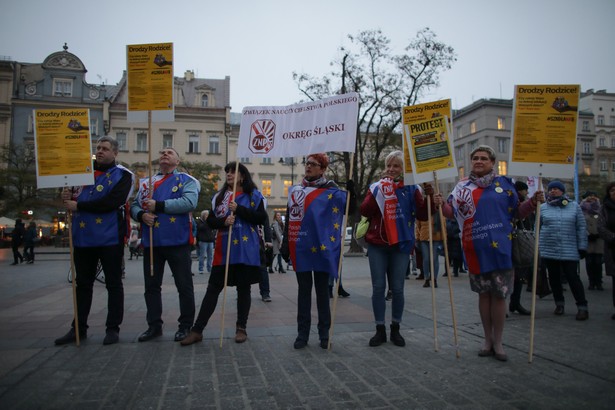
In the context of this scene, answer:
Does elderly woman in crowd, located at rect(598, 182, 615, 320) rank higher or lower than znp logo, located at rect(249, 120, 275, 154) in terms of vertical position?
lower

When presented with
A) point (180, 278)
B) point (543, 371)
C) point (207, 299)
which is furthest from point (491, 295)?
point (180, 278)

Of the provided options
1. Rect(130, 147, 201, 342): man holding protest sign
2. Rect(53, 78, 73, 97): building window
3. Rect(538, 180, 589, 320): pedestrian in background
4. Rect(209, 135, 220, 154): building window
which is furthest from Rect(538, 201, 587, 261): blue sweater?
Rect(53, 78, 73, 97): building window

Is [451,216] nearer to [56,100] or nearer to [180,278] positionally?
[180,278]

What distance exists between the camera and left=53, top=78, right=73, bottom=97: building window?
44844mm

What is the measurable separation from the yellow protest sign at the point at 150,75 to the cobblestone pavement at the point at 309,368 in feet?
8.92

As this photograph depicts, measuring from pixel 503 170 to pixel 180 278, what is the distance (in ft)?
197

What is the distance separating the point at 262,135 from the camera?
507 centimetres

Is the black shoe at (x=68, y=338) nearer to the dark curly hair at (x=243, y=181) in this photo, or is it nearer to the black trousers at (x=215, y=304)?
the black trousers at (x=215, y=304)

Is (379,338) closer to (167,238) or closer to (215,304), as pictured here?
(215,304)

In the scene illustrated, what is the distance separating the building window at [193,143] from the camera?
4859cm

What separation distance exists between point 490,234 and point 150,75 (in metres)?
4.15

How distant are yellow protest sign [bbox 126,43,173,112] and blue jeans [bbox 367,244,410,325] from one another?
3012 mm

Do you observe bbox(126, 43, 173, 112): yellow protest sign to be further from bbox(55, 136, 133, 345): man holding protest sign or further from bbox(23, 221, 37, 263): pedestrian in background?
bbox(23, 221, 37, 263): pedestrian in background

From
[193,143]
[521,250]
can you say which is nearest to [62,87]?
[193,143]
